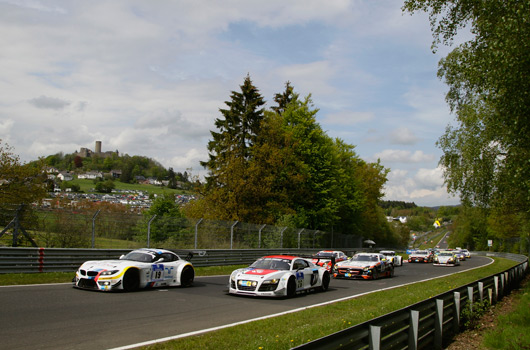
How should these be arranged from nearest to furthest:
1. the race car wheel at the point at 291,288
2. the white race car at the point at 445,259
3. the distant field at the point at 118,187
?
the race car wheel at the point at 291,288
the white race car at the point at 445,259
the distant field at the point at 118,187

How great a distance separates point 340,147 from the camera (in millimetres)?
61312

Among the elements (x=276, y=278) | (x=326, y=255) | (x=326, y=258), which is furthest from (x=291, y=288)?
(x=326, y=255)

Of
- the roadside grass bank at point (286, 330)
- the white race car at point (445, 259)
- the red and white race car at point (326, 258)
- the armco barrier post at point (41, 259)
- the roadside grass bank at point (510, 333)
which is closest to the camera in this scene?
the roadside grass bank at point (286, 330)

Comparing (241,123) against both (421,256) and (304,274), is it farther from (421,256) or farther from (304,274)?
(304,274)

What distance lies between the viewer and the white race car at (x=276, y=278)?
45.4ft

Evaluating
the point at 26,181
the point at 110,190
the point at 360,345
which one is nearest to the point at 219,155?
the point at 26,181

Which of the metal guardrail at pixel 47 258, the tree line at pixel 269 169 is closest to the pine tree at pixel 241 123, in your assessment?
the tree line at pixel 269 169

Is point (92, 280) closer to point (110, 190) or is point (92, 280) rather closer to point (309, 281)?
point (309, 281)

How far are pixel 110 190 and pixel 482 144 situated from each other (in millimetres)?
84603

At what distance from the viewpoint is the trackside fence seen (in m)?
5.23

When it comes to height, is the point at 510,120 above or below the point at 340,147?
below

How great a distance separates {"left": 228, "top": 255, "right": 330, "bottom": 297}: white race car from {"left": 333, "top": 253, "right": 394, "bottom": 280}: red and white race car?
5.93 meters

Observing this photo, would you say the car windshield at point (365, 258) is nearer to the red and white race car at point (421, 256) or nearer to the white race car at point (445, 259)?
the white race car at point (445, 259)

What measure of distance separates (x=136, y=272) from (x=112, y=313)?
157 inches
